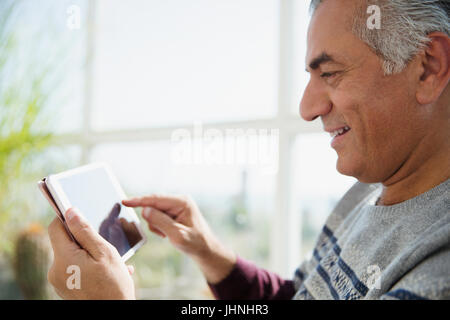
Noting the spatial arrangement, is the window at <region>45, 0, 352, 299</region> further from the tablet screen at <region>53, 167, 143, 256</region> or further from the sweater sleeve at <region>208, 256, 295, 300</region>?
the tablet screen at <region>53, 167, 143, 256</region>

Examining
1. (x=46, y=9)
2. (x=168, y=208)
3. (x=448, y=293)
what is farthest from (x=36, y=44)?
(x=448, y=293)

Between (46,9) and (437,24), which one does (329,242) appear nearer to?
(437,24)

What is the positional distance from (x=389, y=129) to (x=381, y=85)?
82 millimetres

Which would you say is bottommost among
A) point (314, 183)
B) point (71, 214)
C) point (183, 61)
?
point (314, 183)

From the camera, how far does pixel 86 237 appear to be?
0.67 metres

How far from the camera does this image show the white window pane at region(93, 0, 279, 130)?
1.77 metres

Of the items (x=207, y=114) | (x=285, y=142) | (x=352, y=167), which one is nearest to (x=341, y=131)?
(x=352, y=167)

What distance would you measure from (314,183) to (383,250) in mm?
956

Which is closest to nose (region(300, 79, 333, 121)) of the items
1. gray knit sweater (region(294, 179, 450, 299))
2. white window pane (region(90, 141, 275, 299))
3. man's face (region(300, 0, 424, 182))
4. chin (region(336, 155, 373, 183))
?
man's face (region(300, 0, 424, 182))

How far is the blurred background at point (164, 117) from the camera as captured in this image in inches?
64.5

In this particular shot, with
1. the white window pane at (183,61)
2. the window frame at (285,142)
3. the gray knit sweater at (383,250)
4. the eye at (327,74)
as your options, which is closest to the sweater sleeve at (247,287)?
the gray knit sweater at (383,250)

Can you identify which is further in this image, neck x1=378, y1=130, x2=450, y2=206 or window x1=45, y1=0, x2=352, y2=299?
window x1=45, y1=0, x2=352, y2=299

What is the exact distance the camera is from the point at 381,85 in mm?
716

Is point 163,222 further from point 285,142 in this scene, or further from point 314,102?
point 285,142
